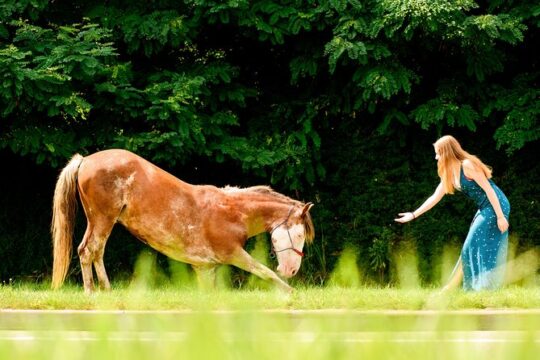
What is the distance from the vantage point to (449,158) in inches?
400

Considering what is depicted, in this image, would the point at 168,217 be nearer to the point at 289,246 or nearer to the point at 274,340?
the point at 289,246

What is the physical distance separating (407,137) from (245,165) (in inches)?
101

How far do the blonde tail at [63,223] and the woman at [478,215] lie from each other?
3550mm

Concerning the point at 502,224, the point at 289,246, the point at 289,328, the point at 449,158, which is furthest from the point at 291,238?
the point at 289,328

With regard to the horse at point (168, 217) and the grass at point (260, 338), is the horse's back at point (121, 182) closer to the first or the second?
the horse at point (168, 217)

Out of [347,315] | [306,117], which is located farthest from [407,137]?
[347,315]

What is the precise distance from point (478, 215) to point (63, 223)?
447cm

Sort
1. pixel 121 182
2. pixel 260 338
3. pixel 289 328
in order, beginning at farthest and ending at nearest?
pixel 121 182 → pixel 289 328 → pixel 260 338

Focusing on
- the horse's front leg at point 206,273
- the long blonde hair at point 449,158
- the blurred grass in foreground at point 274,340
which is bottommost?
the horse's front leg at point 206,273

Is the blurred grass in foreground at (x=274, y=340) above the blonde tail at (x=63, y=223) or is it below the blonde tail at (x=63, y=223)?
above

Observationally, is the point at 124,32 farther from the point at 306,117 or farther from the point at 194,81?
the point at 306,117

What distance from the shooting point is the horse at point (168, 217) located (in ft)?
35.3

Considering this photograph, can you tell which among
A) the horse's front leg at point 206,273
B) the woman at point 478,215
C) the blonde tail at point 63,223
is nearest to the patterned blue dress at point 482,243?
the woman at point 478,215

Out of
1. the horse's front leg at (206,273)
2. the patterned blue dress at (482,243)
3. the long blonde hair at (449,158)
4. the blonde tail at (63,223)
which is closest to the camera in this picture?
the long blonde hair at (449,158)
